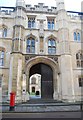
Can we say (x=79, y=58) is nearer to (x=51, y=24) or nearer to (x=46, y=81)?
(x=46, y=81)

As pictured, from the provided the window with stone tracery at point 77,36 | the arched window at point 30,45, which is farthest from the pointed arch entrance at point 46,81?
the window with stone tracery at point 77,36

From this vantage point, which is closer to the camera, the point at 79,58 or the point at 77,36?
the point at 79,58

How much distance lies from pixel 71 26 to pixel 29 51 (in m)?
6.27

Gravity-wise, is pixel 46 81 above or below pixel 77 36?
below

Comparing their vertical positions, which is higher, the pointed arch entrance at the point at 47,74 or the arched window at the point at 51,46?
the arched window at the point at 51,46

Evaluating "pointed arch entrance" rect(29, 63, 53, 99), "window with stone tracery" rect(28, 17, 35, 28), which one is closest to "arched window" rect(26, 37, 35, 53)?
"window with stone tracery" rect(28, 17, 35, 28)

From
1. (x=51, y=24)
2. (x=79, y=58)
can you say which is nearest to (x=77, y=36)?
(x=79, y=58)

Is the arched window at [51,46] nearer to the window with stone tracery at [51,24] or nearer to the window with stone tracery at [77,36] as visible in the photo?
the window with stone tracery at [51,24]

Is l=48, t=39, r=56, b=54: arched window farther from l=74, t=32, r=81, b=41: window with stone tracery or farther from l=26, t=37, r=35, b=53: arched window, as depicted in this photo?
l=74, t=32, r=81, b=41: window with stone tracery

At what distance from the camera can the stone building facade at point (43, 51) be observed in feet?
46.0

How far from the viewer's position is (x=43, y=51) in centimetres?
1542

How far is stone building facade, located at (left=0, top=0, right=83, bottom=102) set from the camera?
14.0 meters

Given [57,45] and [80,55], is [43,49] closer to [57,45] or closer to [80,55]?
[57,45]

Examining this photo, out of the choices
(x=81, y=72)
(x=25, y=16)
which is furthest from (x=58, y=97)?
(x=25, y=16)
